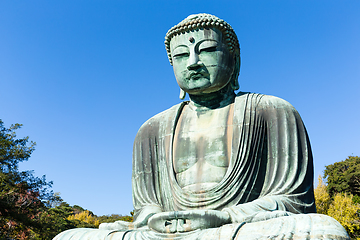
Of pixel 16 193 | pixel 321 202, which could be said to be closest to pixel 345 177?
pixel 321 202

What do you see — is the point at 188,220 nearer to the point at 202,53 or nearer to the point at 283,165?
the point at 283,165

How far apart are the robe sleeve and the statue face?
798 mm

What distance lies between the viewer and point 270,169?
5.90 metres

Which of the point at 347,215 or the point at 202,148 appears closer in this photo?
the point at 202,148

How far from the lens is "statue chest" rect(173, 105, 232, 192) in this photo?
5.96 meters

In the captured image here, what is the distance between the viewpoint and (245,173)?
18.8 feet

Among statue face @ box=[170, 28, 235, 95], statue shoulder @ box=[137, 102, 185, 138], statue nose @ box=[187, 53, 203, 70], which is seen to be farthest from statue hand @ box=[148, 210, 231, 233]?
statue nose @ box=[187, 53, 203, 70]

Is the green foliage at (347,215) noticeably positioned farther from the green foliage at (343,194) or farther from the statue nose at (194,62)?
the statue nose at (194,62)

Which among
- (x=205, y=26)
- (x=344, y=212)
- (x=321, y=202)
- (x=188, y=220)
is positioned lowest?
(x=188, y=220)

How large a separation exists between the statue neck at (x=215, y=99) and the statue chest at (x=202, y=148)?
11cm

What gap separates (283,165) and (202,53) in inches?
85.2

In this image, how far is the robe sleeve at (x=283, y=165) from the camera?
5242mm

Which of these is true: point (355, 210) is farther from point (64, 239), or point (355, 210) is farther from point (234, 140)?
point (64, 239)

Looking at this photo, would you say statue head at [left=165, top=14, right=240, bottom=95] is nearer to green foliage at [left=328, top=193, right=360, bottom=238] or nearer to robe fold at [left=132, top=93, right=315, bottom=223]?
robe fold at [left=132, top=93, right=315, bottom=223]
